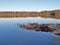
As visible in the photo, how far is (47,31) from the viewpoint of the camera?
37.2m

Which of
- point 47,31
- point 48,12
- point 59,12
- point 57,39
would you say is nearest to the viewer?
point 57,39

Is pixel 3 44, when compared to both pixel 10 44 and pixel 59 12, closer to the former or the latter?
pixel 10 44

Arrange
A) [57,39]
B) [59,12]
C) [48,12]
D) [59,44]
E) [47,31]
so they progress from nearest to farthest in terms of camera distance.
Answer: [59,44] → [57,39] → [47,31] → [59,12] → [48,12]

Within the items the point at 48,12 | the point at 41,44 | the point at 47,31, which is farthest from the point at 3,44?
the point at 48,12

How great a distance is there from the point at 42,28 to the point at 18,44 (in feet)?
51.1

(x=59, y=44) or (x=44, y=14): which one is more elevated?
(x=59, y=44)

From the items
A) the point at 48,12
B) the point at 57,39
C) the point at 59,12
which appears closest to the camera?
the point at 57,39

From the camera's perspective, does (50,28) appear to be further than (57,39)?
Yes

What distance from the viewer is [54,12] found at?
463 feet

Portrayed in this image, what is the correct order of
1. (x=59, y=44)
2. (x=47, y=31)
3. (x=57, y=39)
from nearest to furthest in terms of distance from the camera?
1. (x=59, y=44)
2. (x=57, y=39)
3. (x=47, y=31)

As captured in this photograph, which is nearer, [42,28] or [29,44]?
[29,44]

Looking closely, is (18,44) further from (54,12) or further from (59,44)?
(54,12)

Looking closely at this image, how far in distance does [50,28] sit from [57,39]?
11.0 meters

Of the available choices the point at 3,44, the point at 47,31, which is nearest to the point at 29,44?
the point at 3,44
